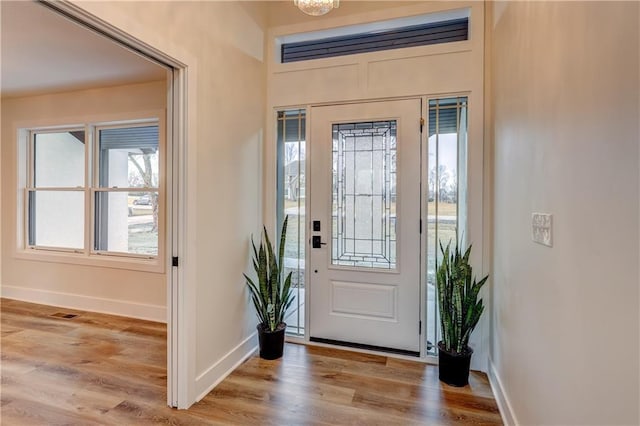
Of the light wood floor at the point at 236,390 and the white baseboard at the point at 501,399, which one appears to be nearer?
the white baseboard at the point at 501,399

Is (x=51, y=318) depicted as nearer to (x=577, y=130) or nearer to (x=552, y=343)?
(x=552, y=343)

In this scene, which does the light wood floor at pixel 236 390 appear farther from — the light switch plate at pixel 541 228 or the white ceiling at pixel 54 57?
the white ceiling at pixel 54 57

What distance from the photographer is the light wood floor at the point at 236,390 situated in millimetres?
2066

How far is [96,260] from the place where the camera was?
3961mm

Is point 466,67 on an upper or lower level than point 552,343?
upper

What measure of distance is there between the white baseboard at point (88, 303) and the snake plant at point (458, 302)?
2.93 m

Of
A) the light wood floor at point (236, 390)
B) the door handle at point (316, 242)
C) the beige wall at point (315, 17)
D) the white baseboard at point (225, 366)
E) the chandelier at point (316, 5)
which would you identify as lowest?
the light wood floor at point (236, 390)

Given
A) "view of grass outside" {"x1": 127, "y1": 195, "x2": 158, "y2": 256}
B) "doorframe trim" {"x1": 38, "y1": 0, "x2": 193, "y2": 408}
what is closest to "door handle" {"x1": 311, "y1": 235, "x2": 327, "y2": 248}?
"doorframe trim" {"x1": 38, "y1": 0, "x2": 193, "y2": 408}

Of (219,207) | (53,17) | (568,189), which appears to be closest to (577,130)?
(568,189)

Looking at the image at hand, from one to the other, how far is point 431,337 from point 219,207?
2047mm

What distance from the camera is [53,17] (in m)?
2.39

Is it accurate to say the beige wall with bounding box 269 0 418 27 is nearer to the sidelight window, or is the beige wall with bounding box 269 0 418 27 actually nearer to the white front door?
the white front door

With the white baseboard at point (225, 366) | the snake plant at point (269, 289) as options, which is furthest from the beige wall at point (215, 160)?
the snake plant at point (269, 289)

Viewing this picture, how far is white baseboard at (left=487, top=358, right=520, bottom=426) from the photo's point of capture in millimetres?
1916
